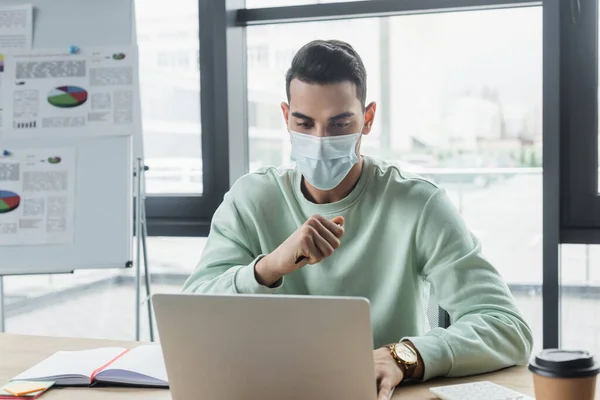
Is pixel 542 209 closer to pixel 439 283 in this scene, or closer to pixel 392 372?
pixel 439 283

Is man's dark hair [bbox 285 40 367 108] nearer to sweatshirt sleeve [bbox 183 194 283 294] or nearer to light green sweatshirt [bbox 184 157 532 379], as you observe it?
light green sweatshirt [bbox 184 157 532 379]

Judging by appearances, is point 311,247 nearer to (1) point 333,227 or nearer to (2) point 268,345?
(1) point 333,227

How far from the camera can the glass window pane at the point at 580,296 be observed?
231cm

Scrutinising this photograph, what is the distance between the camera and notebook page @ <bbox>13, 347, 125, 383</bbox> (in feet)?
4.48

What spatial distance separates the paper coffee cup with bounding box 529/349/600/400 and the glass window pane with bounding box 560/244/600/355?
1.45 metres

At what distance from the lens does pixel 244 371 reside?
104 cm

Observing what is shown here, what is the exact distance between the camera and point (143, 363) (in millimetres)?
1403

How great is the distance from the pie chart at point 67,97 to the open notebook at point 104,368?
3.67 ft

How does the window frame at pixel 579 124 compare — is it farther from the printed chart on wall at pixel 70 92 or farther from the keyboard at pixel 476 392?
the printed chart on wall at pixel 70 92

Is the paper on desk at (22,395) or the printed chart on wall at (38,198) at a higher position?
the printed chart on wall at (38,198)

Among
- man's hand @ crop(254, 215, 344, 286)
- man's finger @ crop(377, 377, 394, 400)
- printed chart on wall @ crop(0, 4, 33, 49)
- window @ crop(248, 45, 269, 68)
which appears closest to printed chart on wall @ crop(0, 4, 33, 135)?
printed chart on wall @ crop(0, 4, 33, 49)

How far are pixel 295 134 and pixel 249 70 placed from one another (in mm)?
1083

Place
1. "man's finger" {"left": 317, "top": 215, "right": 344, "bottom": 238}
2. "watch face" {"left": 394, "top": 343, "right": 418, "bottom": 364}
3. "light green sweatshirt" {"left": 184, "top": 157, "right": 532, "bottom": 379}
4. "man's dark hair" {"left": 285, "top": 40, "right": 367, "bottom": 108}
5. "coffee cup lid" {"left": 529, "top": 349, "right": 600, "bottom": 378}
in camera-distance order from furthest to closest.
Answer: "man's dark hair" {"left": 285, "top": 40, "right": 367, "bottom": 108} < "light green sweatshirt" {"left": 184, "top": 157, "right": 532, "bottom": 379} < "man's finger" {"left": 317, "top": 215, "right": 344, "bottom": 238} < "watch face" {"left": 394, "top": 343, "right": 418, "bottom": 364} < "coffee cup lid" {"left": 529, "top": 349, "right": 600, "bottom": 378}

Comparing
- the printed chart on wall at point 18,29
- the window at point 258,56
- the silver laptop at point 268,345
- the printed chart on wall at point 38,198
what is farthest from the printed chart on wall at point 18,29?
the silver laptop at point 268,345
